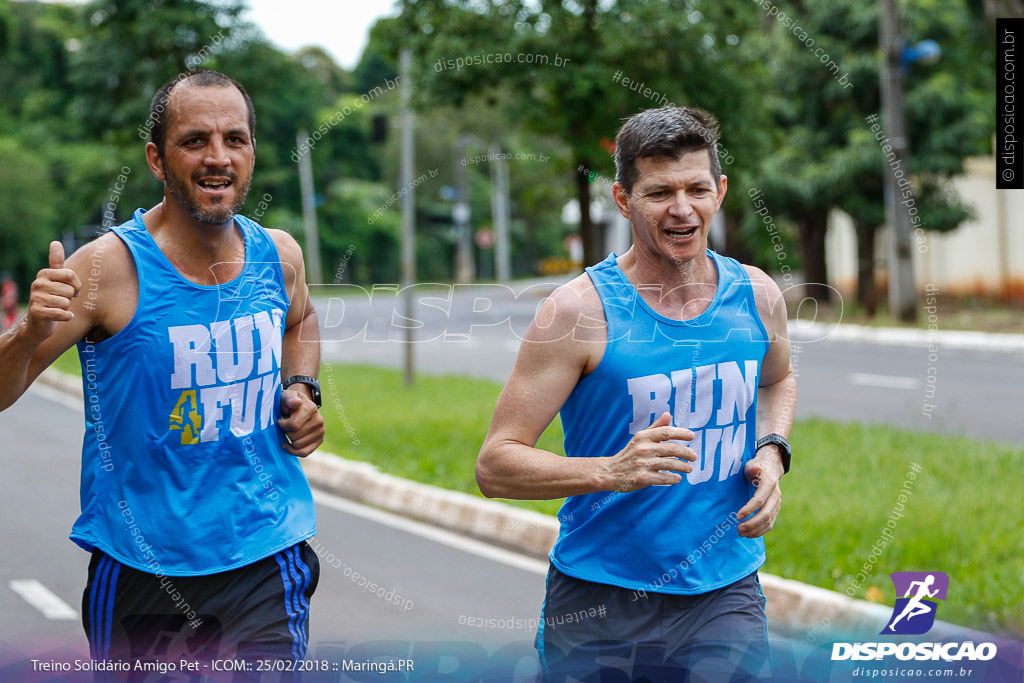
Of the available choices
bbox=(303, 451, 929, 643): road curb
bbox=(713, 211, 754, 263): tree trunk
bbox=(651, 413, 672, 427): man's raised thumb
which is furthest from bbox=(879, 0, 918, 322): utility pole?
bbox=(651, 413, 672, 427): man's raised thumb

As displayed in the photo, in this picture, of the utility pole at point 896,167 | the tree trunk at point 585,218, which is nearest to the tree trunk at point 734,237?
the utility pole at point 896,167

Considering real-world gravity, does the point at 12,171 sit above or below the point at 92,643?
above

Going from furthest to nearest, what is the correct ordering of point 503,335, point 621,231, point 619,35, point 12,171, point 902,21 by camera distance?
1. point 12,171
2. point 503,335
3. point 902,21
4. point 621,231
5. point 619,35

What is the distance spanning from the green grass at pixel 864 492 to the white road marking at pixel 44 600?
8.26ft

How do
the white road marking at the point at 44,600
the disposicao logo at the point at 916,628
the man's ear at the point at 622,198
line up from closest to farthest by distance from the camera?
the man's ear at the point at 622,198, the disposicao logo at the point at 916,628, the white road marking at the point at 44,600

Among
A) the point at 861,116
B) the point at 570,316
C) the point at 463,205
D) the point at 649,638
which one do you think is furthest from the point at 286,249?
the point at 861,116

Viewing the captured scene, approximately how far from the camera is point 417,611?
543 cm

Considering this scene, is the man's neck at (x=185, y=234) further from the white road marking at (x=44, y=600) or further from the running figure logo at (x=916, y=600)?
the white road marking at (x=44, y=600)

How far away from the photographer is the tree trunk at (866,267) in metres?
20.5

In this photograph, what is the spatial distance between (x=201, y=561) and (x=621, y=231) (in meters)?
11.5

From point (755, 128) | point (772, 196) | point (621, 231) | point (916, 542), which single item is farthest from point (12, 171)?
point (916, 542)

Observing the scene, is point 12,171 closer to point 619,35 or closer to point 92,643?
point 619,35

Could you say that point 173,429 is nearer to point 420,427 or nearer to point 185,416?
point 185,416

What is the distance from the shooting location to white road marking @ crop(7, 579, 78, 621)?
212 inches
